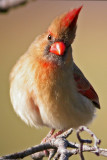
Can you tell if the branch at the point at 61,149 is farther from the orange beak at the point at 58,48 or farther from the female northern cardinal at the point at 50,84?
the orange beak at the point at 58,48

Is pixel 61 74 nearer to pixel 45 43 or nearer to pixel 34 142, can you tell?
pixel 45 43

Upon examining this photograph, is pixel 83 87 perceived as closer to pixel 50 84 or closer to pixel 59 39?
pixel 50 84

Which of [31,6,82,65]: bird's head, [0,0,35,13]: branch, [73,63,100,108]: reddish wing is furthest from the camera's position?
[73,63,100,108]: reddish wing

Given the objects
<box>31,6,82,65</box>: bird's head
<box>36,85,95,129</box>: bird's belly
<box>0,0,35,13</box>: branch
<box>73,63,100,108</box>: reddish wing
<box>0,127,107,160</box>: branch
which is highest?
<box>31,6,82,65</box>: bird's head

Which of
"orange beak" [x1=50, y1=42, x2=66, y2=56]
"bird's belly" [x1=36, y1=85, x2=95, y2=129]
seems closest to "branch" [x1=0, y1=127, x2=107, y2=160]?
"bird's belly" [x1=36, y1=85, x2=95, y2=129]

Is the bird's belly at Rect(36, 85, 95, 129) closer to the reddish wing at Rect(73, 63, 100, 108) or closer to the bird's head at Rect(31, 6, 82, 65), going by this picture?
the reddish wing at Rect(73, 63, 100, 108)

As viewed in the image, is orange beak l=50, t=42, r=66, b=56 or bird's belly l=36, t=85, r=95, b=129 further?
bird's belly l=36, t=85, r=95, b=129

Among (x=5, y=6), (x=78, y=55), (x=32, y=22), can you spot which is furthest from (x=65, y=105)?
(x=32, y=22)

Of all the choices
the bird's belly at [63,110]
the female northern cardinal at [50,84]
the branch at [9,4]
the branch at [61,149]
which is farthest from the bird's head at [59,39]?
the branch at [61,149]
